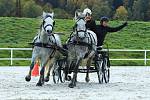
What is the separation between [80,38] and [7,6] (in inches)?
3189

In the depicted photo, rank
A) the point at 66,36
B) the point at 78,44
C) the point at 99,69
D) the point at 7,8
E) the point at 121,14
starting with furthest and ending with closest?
1. the point at 121,14
2. the point at 7,8
3. the point at 66,36
4. the point at 99,69
5. the point at 78,44

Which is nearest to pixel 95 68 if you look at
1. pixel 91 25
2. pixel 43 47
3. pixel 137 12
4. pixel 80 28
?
pixel 91 25

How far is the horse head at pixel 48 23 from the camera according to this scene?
637 inches

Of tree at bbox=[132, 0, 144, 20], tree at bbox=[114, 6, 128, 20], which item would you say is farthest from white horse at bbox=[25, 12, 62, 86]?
tree at bbox=[132, 0, 144, 20]

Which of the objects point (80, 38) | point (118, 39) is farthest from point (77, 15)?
point (118, 39)

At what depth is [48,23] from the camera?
1641 centimetres

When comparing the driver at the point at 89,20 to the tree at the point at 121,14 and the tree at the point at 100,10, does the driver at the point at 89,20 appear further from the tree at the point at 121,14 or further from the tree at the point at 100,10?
the tree at the point at 100,10

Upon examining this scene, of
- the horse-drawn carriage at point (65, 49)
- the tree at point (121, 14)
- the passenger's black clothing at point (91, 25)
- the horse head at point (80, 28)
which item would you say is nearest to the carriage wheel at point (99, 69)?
the horse-drawn carriage at point (65, 49)

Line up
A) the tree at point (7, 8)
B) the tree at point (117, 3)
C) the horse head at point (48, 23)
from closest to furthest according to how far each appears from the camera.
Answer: the horse head at point (48, 23) < the tree at point (7, 8) < the tree at point (117, 3)

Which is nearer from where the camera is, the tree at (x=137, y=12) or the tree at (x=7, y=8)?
the tree at (x=7, y=8)

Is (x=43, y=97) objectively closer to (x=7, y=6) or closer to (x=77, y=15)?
(x=77, y=15)

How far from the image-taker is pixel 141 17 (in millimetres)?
105688

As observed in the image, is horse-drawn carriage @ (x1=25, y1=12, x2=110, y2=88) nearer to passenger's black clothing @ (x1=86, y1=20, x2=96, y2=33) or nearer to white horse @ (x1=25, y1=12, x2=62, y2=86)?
white horse @ (x1=25, y1=12, x2=62, y2=86)

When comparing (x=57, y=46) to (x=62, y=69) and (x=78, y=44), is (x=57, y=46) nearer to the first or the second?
(x=78, y=44)
